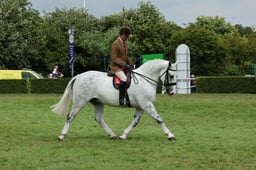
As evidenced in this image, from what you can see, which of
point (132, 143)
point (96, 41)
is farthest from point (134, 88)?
point (96, 41)

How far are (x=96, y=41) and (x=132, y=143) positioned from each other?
55.7 meters

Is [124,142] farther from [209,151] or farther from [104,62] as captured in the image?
[104,62]

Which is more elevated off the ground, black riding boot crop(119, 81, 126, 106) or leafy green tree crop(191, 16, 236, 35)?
leafy green tree crop(191, 16, 236, 35)

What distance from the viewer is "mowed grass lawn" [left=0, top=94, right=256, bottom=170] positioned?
10.4m

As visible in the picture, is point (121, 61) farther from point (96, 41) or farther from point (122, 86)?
point (96, 41)

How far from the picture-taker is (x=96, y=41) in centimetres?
6862

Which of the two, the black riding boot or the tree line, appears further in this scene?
the tree line

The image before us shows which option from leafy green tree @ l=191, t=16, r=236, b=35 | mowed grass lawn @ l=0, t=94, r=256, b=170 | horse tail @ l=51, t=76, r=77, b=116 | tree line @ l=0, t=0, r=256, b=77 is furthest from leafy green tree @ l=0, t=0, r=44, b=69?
leafy green tree @ l=191, t=16, r=236, b=35

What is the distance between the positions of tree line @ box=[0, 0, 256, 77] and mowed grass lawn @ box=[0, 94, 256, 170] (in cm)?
3892

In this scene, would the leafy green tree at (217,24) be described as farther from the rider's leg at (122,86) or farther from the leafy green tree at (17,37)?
Answer: the rider's leg at (122,86)

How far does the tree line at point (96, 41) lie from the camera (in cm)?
6162

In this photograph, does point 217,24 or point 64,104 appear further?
point 217,24

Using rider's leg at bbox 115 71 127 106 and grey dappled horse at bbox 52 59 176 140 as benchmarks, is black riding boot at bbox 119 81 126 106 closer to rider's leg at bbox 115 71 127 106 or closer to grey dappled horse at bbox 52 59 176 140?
rider's leg at bbox 115 71 127 106

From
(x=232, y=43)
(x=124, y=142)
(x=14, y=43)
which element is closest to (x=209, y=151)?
(x=124, y=142)
